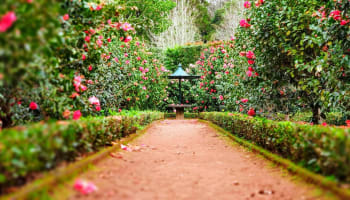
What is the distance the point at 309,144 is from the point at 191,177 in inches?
56.7

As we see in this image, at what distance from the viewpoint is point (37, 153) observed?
2.37 meters

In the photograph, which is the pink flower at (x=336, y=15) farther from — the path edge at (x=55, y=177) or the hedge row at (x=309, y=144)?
the path edge at (x=55, y=177)

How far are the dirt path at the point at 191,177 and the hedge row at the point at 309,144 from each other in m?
0.28

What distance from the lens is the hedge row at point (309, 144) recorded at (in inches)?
105

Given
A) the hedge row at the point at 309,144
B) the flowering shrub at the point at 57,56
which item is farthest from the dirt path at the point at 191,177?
the flowering shrub at the point at 57,56

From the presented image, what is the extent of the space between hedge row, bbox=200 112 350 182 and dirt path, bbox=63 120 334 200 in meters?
0.28

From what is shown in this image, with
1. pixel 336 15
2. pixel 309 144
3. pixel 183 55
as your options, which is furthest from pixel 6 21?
pixel 183 55

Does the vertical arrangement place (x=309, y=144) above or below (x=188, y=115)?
above

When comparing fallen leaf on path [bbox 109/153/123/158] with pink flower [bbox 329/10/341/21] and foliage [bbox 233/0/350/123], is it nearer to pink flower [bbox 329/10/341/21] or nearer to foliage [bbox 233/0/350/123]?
foliage [bbox 233/0/350/123]

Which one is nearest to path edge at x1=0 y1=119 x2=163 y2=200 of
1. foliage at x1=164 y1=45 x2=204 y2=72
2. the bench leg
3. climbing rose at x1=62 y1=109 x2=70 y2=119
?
climbing rose at x1=62 y1=109 x2=70 y2=119

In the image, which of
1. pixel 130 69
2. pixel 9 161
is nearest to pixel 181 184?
pixel 9 161

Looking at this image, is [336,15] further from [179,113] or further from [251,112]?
[179,113]

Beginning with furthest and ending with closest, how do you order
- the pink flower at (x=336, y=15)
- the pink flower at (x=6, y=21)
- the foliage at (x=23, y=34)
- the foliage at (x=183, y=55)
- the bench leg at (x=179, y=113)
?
the foliage at (x=183, y=55)
the bench leg at (x=179, y=113)
the pink flower at (x=336, y=15)
the foliage at (x=23, y=34)
the pink flower at (x=6, y=21)

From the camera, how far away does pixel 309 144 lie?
134 inches
